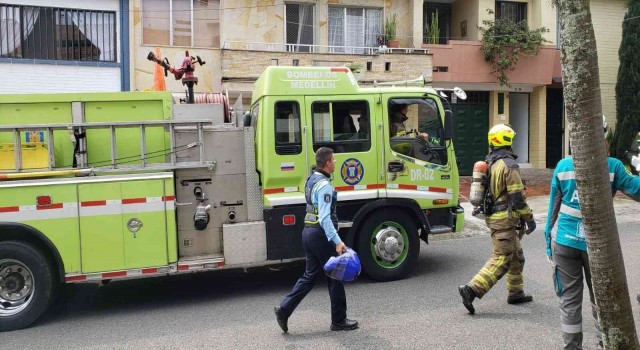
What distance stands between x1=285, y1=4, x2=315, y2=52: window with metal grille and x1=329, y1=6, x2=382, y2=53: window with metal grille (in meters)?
0.63

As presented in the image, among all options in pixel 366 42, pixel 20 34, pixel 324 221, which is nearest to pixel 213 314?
pixel 324 221

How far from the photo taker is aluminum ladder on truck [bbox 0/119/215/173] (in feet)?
18.6

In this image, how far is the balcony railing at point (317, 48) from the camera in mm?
14789

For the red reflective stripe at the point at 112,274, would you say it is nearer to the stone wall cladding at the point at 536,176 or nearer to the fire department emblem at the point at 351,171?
the fire department emblem at the point at 351,171

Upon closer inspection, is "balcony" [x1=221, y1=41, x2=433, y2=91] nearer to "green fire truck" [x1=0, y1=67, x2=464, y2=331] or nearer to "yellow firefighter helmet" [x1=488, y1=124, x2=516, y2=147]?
"green fire truck" [x1=0, y1=67, x2=464, y2=331]

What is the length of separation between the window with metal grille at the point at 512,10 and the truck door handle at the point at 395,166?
43.1ft

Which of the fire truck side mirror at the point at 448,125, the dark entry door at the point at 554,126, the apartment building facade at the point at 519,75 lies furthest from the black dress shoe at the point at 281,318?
the dark entry door at the point at 554,126

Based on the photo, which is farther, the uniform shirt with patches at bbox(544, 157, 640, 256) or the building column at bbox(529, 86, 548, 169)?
the building column at bbox(529, 86, 548, 169)

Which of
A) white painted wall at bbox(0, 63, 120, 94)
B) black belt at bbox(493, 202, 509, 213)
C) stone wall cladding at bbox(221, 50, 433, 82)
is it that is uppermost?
stone wall cladding at bbox(221, 50, 433, 82)

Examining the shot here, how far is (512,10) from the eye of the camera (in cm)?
1797

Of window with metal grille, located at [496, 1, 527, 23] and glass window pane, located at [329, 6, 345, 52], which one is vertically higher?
window with metal grille, located at [496, 1, 527, 23]

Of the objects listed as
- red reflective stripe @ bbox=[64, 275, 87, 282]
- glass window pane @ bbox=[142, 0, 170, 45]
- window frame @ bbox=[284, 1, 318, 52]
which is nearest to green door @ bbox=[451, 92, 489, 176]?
window frame @ bbox=[284, 1, 318, 52]

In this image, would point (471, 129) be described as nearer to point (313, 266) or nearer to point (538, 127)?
point (538, 127)

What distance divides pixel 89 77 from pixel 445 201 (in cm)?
1033
